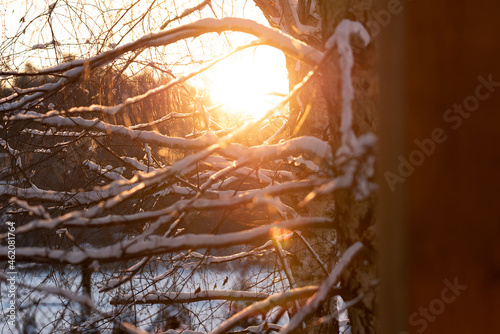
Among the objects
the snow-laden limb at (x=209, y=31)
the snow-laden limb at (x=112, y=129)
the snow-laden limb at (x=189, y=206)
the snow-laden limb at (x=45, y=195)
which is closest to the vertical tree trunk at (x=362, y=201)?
the snow-laden limb at (x=209, y=31)

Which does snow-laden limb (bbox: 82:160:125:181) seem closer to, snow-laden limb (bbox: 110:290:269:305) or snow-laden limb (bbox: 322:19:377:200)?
snow-laden limb (bbox: 110:290:269:305)

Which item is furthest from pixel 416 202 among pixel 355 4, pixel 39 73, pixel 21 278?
pixel 21 278

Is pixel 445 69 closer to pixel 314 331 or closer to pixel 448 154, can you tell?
pixel 448 154

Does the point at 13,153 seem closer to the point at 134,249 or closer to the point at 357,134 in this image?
the point at 134,249

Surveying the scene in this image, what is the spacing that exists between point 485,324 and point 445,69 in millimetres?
881

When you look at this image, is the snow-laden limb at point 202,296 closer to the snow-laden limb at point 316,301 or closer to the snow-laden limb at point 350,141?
the snow-laden limb at point 316,301

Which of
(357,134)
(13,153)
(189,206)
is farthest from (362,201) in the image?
(13,153)

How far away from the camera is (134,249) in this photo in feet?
4.57

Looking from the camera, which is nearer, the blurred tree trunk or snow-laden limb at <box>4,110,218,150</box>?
the blurred tree trunk

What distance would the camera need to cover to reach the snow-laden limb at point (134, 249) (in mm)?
1346

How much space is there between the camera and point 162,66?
10.0 ft

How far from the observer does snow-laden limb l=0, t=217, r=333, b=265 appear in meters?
1.35

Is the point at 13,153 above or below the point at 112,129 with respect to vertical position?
above

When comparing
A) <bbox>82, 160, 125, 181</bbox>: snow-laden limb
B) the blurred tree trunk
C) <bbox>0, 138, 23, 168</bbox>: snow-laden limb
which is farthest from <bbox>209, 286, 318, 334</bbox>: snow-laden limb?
<bbox>82, 160, 125, 181</bbox>: snow-laden limb
